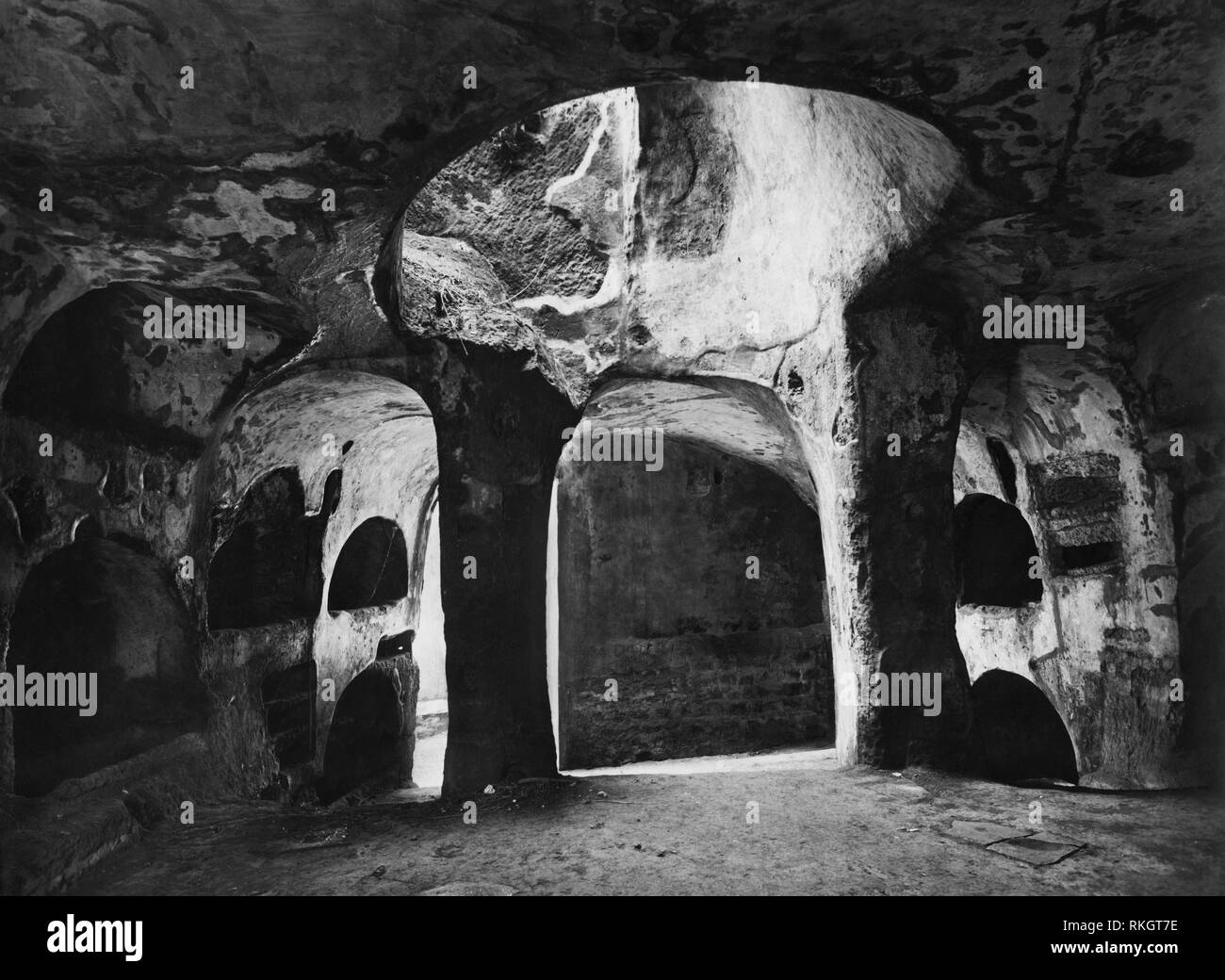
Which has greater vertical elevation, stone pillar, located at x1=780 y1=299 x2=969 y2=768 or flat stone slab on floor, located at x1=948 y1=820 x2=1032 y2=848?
stone pillar, located at x1=780 y1=299 x2=969 y2=768

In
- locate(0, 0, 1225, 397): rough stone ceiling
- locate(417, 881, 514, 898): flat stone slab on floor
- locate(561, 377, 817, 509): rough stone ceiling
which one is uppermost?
locate(0, 0, 1225, 397): rough stone ceiling

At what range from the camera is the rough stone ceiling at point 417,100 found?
2912 millimetres

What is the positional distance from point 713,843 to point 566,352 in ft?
10.9

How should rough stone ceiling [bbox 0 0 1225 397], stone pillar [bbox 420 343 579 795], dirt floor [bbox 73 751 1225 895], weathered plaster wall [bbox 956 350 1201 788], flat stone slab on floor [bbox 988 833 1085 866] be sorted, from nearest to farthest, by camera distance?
rough stone ceiling [bbox 0 0 1225 397] < dirt floor [bbox 73 751 1225 895] < flat stone slab on floor [bbox 988 833 1085 866] < stone pillar [bbox 420 343 579 795] < weathered plaster wall [bbox 956 350 1201 788]

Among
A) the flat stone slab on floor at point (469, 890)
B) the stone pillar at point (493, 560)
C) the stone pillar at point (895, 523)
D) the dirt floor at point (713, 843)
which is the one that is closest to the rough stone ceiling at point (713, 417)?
the stone pillar at point (895, 523)

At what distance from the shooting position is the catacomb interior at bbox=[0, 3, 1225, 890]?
319 centimetres

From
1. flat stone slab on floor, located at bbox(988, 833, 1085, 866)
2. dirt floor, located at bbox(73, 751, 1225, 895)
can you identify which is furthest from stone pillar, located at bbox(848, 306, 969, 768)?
flat stone slab on floor, located at bbox(988, 833, 1085, 866)

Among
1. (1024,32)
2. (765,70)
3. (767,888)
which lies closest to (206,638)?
(767,888)

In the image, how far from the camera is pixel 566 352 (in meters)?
5.92

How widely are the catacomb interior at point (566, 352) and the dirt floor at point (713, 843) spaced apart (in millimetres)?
458

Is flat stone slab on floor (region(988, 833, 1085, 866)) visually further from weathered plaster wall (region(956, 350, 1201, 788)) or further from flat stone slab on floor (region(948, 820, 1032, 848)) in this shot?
weathered plaster wall (region(956, 350, 1201, 788))

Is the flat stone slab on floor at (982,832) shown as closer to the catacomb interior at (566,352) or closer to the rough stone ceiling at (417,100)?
the catacomb interior at (566,352)

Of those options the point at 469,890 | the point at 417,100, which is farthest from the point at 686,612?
the point at 417,100

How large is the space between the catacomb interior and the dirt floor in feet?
1.50
